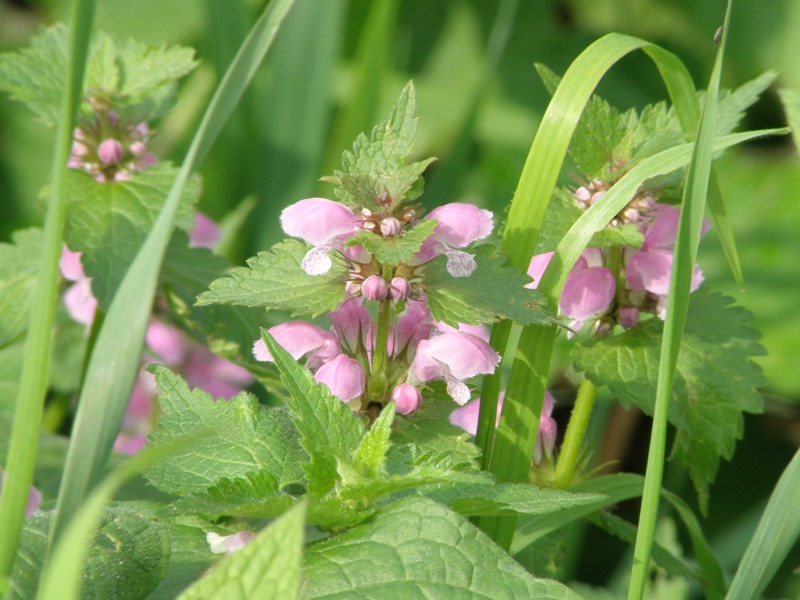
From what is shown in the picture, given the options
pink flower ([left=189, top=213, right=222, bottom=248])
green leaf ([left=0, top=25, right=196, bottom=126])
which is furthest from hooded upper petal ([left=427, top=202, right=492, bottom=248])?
pink flower ([left=189, top=213, right=222, bottom=248])

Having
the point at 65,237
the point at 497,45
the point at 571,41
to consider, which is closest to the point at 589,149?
the point at 65,237

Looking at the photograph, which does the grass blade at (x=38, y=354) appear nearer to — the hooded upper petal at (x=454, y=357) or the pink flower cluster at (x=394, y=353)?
the pink flower cluster at (x=394, y=353)

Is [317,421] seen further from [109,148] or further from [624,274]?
[109,148]

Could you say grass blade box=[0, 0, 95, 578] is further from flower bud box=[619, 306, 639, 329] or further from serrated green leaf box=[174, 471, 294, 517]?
flower bud box=[619, 306, 639, 329]

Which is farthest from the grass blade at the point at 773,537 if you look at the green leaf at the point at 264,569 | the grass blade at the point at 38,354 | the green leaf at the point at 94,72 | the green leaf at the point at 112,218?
the green leaf at the point at 94,72

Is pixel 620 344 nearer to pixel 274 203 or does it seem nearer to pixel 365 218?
pixel 365 218

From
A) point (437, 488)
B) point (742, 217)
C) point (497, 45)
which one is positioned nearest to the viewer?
point (437, 488)
